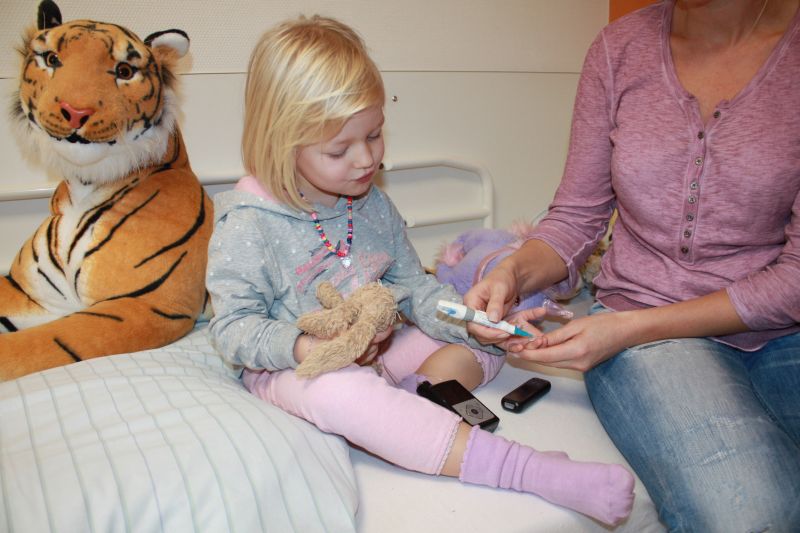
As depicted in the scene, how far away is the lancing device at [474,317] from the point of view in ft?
3.14

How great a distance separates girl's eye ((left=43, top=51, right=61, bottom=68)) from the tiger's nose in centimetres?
9

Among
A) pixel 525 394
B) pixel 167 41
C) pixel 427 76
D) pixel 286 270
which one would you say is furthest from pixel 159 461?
pixel 427 76

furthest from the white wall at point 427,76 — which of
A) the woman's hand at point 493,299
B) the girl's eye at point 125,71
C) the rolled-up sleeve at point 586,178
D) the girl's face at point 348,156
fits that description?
the woman's hand at point 493,299

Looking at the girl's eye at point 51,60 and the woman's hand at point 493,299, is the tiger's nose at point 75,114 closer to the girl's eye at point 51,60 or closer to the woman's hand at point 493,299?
the girl's eye at point 51,60

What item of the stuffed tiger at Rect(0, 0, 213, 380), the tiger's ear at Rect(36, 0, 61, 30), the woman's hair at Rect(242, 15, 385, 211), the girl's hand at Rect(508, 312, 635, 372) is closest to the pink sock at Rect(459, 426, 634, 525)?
the girl's hand at Rect(508, 312, 635, 372)

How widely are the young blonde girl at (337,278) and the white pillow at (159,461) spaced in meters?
0.09

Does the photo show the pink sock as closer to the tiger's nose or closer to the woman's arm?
the woman's arm

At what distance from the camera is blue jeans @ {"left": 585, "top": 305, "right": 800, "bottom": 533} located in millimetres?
820

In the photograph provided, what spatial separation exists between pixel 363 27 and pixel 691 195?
108 cm

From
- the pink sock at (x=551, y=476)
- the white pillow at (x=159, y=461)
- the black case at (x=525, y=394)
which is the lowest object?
the black case at (x=525, y=394)

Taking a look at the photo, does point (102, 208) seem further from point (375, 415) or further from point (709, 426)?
point (709, 426)

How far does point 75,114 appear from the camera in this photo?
1152 mm

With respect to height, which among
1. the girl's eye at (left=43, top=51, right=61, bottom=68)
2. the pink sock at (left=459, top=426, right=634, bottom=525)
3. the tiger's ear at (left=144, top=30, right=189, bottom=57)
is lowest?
the pink sock at (left=459, top=426, right=634, bottom=525)

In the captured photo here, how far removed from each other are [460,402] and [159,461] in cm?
52
